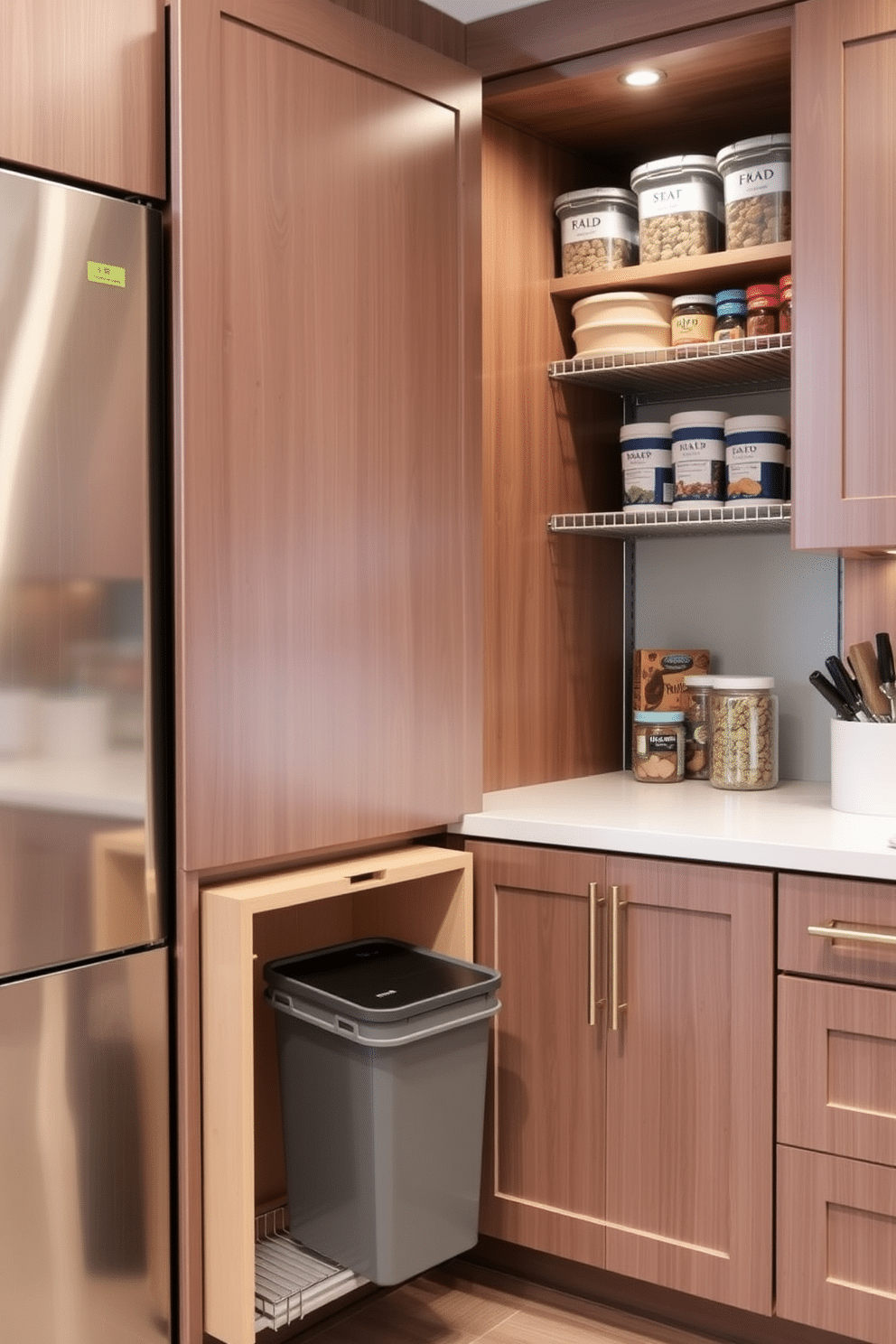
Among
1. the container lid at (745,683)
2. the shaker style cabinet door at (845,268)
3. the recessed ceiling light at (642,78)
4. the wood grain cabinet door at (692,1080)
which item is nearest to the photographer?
the wood grain cabinet door at (692,1080)

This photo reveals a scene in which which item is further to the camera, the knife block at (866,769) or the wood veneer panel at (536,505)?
the wood veneer panel at (536,505)

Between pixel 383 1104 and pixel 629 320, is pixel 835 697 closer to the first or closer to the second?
pixel 629 320

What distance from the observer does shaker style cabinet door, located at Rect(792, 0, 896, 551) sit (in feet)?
6.60

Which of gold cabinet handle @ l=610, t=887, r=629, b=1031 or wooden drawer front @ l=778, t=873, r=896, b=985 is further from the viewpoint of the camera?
gold cabinet handle @ l=610, t=887, r=629, b=1031

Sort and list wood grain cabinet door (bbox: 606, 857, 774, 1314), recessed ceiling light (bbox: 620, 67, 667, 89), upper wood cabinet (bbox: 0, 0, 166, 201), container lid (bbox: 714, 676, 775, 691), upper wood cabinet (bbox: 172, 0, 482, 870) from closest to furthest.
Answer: upper wood cabinet (bbox: 0, 0, 166, 201) → upper wood cabinet (bbox: 172, 0, 482, 870) → wood grain cabinet door (bbox: 606, 857, 774, 1314) → recessed ceiling light (bbox: 620, 67, 667, 89) → container lid (bbox: 714, 676, 775, 691)

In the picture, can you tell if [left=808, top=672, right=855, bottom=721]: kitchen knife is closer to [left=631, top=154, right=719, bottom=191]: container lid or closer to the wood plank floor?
[left=631, top=154, right=719, bottom=191]: container lid

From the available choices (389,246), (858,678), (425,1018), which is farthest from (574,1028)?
(389,246)

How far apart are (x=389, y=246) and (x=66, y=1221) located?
1.47 m

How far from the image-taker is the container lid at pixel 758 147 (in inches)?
89.1

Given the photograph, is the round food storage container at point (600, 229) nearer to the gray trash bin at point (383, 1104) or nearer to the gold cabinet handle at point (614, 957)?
the gold cabinet handle at point (614, 957)

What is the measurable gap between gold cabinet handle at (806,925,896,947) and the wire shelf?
→ 0.83 metres

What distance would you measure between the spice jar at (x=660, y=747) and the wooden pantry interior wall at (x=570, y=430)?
154 millimetres

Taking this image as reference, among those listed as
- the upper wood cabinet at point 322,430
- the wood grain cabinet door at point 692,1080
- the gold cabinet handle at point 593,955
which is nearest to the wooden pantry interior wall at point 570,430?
the upper wood cabinet at point 322,430

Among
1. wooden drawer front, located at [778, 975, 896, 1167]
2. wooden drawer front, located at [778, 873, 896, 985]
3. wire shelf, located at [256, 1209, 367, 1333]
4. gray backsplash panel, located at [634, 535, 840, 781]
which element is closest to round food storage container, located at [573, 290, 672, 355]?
gray backsplash panel, located at [634, 535, 840, 781]
